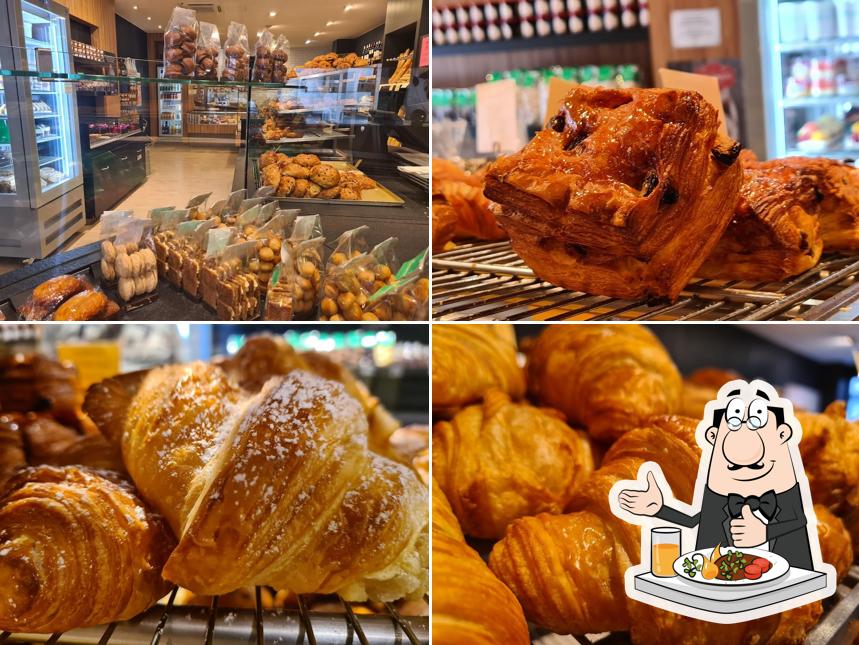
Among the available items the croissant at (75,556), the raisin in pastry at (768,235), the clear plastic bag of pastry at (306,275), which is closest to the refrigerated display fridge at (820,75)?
the raisin in pastry at (768,235)

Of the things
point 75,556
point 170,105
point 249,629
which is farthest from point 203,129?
point 249,629

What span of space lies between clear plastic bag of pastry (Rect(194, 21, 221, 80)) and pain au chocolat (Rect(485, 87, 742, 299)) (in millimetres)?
535

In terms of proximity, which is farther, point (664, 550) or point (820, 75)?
point (820, 75)

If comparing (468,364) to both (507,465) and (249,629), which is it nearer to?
(507,465)

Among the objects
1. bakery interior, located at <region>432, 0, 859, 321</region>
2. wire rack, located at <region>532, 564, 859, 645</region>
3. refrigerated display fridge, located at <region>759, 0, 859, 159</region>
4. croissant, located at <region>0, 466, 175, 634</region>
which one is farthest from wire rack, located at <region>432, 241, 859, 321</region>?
refrigerated display fridge, located at <region>759, 0, 859, 159</region>

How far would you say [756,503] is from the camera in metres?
1.23

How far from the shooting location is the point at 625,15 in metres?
3.99

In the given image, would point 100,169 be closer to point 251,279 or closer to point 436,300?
point 251,279

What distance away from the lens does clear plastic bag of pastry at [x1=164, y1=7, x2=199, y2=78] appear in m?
1.25

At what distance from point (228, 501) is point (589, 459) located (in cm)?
57

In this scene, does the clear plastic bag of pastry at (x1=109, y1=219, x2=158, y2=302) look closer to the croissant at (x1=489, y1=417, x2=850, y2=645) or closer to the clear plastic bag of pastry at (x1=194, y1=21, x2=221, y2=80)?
the clear plastic bag of pastry at (x1=194, y1=21, x2=221, y2=80)

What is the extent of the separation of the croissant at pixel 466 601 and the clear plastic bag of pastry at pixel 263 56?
31.1 inches

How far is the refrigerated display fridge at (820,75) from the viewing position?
3.30 metres

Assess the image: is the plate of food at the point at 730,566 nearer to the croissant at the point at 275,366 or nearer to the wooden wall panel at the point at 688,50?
the croissant at the point at 275,366
